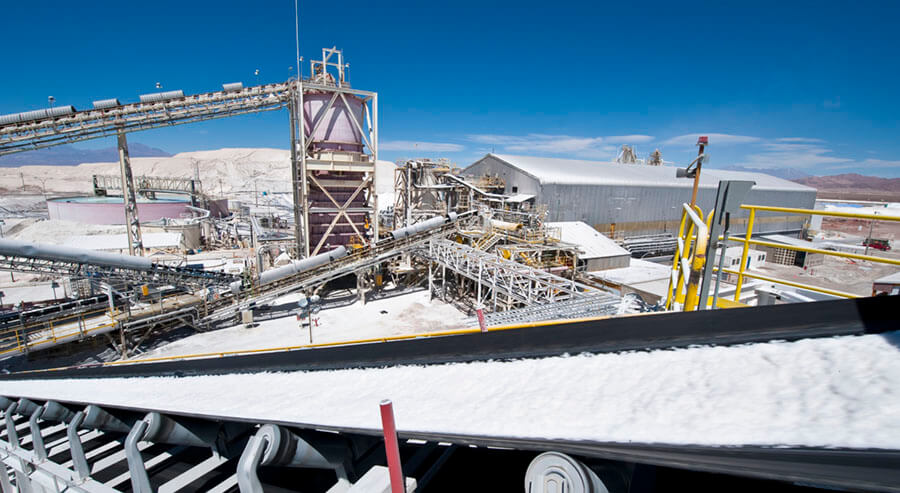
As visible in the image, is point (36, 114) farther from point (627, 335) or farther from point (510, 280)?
point (627, 335)

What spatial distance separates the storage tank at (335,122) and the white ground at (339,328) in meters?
9.11

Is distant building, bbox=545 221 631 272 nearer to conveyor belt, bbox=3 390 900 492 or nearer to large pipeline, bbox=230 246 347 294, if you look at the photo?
large pipeline, bbox=230 246 347 294

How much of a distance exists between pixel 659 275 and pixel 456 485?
20.7 metres

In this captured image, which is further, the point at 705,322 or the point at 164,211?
the point at 164,211

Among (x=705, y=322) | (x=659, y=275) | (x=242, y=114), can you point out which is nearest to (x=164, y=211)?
(x=242, y=114)

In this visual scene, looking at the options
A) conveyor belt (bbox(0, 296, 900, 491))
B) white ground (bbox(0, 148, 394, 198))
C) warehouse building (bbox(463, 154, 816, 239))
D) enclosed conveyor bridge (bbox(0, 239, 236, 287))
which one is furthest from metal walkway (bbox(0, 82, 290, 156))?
white ground (bbox(0, 148, 394, 198))

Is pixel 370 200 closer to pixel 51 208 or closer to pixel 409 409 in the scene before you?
pixel 409 409

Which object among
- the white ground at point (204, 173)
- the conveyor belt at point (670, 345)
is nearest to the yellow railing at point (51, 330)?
the conveyor belt at point (670, 345)

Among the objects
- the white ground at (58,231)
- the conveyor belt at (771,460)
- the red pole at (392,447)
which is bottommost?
the white ground at (58,231)

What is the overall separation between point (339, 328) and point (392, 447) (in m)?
16.3

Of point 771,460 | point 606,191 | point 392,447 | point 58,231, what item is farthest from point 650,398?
point 58,231

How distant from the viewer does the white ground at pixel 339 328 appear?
15359 millimetres

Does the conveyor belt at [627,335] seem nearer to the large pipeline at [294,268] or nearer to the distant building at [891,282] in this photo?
the distant building at [891,282]

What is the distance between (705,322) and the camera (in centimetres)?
218
